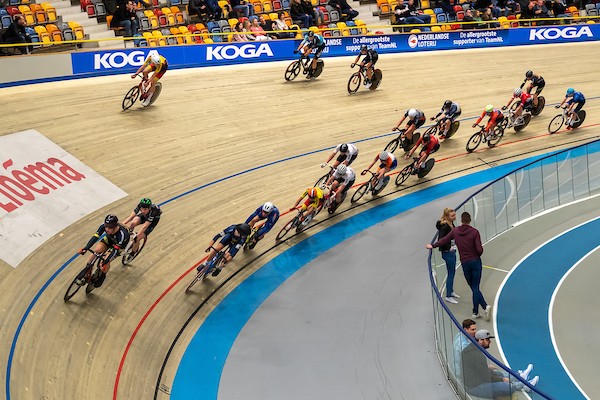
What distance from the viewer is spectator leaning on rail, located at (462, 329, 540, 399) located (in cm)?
700

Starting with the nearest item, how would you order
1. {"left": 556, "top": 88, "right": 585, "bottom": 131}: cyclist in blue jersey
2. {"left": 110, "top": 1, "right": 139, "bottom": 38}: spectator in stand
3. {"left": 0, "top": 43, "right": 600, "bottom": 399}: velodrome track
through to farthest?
1. {"left": 0, "top": 43, "right": 600, "bottom": 399}: velodrome track
2. {"left": 556, "top": 88, "right": 585, "bottom": 131}: cyclist in blue jersey
3. {"left": 110, "top": 1, "right": 139, "bottom": 38}: spectator in stand

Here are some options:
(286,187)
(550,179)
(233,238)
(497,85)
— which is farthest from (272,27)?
(233,238)

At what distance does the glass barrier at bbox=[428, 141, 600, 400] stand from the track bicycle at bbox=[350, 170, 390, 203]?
2.20 m

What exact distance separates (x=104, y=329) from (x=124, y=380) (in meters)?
0.99

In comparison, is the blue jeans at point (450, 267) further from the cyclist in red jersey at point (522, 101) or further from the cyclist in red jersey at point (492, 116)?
the cyclist in red jersey at point (522, 101)

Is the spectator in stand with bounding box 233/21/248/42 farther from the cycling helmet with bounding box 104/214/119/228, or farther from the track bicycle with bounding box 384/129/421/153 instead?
the cycling helmet with bounding box 104/214/119/228

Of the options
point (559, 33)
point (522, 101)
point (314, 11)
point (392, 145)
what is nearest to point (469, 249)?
point (392, 145)

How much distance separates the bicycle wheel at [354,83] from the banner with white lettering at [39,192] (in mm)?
7001

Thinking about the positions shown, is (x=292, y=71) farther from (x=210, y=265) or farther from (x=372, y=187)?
(x=210, y=265)

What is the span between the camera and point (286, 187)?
13.6 meters

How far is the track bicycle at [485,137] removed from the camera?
15.5 meters

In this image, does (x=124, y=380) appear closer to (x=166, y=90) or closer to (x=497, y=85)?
(x=166, y=90)

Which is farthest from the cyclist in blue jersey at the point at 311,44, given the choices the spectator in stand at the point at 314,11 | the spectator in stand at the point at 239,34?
the spectator in stand at the point at 314,11

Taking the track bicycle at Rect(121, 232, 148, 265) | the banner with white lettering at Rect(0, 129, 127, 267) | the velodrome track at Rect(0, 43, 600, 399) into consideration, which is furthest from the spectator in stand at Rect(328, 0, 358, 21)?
the track bicycle at Rect(121, 232, 148, 265)
